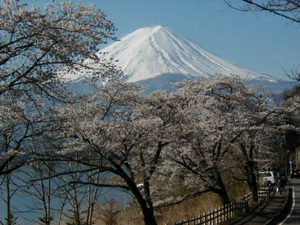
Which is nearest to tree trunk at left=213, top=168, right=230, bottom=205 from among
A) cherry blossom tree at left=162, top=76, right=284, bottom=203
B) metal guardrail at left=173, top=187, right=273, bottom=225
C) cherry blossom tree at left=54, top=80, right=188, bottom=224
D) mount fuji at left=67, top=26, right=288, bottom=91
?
cherry blossom tree at left=162, top=76, right=284, bottom=203

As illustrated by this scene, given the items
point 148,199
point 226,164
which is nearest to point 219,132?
point 226,164

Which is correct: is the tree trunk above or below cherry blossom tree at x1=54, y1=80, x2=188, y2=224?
below

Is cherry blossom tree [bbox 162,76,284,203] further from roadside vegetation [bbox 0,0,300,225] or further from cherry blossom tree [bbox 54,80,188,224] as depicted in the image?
cherry blossom tree [bbox 54,80,188,224]

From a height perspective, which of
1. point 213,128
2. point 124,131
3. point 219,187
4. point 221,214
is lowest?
point 221,214

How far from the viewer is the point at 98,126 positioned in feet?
31.8

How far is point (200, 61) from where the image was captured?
107 metres

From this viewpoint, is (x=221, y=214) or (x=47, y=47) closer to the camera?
(x=47, y=47)

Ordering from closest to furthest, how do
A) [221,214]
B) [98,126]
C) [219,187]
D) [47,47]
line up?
[47,47] → [98,126] → [221,214] → [219,187]

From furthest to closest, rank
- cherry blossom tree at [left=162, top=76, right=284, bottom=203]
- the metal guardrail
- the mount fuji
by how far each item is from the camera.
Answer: the mount fuji < cherry blossom tree at [left=162, top=76, right=284, bottom=203] < the metal guardrail

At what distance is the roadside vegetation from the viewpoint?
6.72 meters

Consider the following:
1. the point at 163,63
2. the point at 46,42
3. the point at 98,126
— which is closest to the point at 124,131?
the point at 98,126

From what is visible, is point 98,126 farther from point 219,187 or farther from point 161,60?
point 161,60

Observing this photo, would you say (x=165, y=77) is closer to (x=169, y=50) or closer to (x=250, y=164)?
(x=169, y=50)

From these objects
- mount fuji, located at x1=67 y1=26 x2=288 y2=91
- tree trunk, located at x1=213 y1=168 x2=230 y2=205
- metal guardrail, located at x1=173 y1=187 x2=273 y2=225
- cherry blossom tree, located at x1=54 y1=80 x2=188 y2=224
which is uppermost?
mount fuji, located at x1=67 y1=26 x2=288 y2=91
